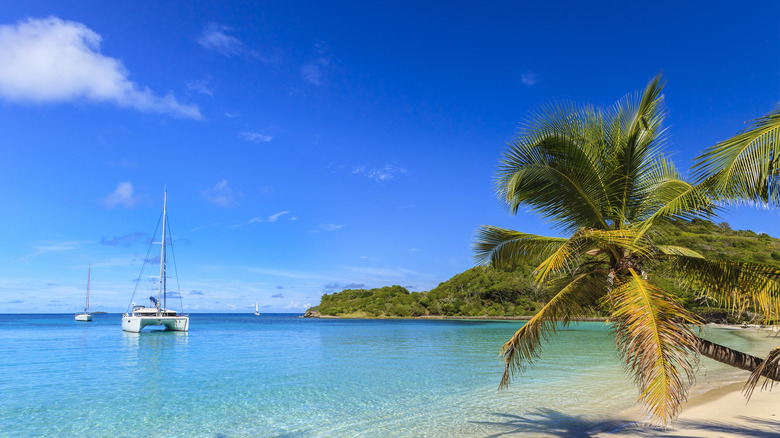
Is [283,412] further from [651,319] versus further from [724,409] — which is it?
[724,409]

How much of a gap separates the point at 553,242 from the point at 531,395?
7640 millimetres

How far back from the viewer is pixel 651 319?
14.3 ft

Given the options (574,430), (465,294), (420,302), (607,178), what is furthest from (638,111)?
(420,302)

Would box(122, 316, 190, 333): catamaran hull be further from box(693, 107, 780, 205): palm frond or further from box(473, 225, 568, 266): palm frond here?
box(693, 107, 780, 205): palm frond

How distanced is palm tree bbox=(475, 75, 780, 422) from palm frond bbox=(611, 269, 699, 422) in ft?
0.06

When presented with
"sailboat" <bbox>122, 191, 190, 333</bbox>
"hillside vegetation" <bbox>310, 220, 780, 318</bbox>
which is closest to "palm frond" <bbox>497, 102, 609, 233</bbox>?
"sailboat" <bbox>122, 191, 190, 333</bbox>

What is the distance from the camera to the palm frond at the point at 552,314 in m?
5.56

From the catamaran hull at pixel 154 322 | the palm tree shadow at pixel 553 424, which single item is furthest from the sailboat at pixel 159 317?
the palm tree shadow at pixel 553 424

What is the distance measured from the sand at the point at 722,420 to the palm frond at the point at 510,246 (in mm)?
3806

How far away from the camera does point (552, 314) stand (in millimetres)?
5781

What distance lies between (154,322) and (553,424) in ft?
133

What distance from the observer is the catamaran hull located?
40.1m

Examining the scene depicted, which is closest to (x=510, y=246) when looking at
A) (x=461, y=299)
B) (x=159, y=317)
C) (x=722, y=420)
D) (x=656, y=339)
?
(x=656, y=339)

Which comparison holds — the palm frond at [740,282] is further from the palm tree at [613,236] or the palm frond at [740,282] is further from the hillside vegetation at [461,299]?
the hillside vegetation at [461,299]
